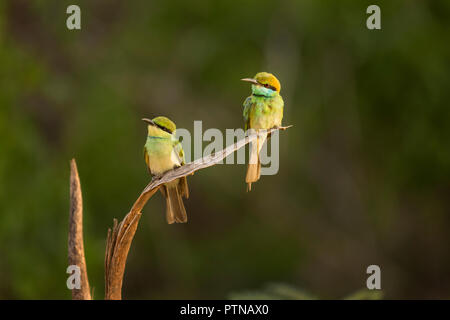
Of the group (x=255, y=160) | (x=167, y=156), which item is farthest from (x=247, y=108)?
(x=167, y=156)

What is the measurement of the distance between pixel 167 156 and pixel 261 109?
685mm

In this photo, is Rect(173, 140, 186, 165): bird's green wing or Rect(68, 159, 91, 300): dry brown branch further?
Rect(173, 140, 186, 165): bird's green wing

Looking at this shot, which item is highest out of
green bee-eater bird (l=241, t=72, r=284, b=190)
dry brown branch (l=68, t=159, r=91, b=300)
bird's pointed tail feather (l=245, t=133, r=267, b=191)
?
green bee-eater bird (l=241, t=72, r=284, b=190)

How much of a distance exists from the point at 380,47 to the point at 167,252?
3682 millimetres

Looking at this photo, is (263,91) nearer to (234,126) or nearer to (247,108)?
(247,108)

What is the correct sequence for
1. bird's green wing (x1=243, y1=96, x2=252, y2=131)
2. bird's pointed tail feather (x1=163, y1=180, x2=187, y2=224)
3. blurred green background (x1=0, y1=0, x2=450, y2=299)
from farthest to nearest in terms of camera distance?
blurred green background (x1=0, y1=0, x2=450, y2=299) < bird's green wing (x1=243, y1=96, x2=252, y2=131) < bird's pointed tail feather (x1=163, y1=180, x2=187, y2=224)

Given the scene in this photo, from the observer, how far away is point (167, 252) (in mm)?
7883

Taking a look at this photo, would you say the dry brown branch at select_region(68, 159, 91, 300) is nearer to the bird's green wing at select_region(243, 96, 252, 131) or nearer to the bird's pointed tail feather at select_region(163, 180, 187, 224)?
the bird's pointed tail feather at select_region(163, 180, 187, 224)

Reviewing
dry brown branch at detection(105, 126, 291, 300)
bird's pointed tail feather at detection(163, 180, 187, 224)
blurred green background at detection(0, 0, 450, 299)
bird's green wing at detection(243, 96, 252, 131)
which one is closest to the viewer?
dry brown branch at detection(105, 126, 291, 300)

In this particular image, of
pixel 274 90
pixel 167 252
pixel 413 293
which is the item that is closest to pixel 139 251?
pixel 167 252

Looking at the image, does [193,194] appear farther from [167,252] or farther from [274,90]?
[274,90]

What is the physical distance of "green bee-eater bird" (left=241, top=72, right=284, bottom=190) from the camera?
3227 millimetres

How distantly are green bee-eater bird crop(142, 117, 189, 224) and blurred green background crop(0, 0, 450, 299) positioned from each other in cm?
281

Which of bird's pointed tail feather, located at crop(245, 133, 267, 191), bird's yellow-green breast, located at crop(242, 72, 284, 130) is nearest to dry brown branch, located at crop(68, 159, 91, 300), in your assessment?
bird's pointed tail feather, located at crop(245, 133, 267, 191)
